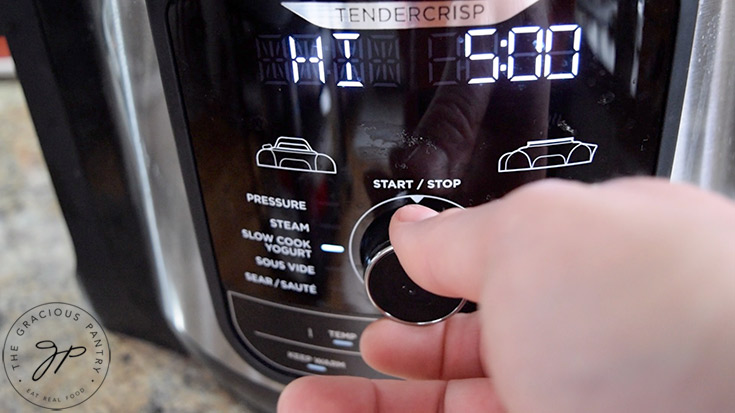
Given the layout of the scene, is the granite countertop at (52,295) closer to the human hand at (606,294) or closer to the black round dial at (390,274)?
the black round dial at (390,274)

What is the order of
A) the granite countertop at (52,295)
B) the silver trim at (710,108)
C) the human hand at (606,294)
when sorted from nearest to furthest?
the human hand at (606,294), the silver trim at (710,108), the granite countertop at (52,295)

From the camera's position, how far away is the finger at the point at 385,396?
27 cm

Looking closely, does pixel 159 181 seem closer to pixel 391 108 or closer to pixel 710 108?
pixel 391 108

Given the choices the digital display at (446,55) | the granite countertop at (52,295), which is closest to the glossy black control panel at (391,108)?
the digital display at (446,55)

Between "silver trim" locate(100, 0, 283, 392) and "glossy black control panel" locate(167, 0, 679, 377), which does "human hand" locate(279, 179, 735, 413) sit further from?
"silver trim" locate(100, 0, 283, 392)

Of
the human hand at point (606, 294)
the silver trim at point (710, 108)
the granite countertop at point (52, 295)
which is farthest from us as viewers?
the granite countertop at point (52, 295)

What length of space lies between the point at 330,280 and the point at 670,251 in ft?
0.63

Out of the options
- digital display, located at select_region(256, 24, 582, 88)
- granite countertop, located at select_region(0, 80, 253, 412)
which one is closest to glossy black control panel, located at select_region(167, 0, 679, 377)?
digital display, located at select_region(256, 24, 582, 88)

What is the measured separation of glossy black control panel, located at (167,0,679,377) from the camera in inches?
9.6

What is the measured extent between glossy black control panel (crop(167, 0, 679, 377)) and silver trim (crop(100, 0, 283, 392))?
3 cm

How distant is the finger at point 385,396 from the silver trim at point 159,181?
4.3 inches

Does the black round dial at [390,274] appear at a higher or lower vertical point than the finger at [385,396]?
higher

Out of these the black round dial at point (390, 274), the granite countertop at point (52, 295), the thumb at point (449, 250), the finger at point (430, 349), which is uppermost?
the thumb at point (449, 250)

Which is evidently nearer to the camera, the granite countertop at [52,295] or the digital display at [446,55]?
the digital display at [446,55]
